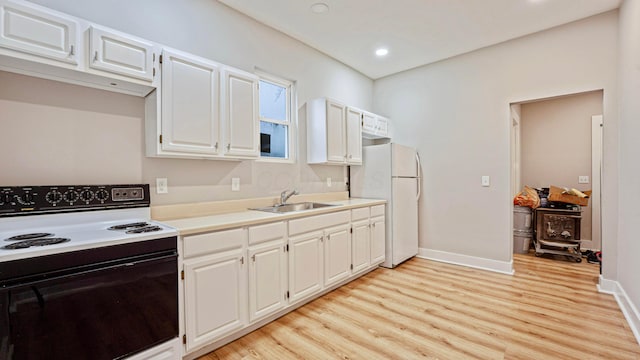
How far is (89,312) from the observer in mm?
1421

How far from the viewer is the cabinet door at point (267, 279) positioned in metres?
2.16

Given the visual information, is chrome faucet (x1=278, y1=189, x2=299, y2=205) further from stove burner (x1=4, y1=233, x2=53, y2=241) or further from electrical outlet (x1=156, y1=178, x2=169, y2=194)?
stove burner (x1=4, y1=233, x2=53, y2=241)

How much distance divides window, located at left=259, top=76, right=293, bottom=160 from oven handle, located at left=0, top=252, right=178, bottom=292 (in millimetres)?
1624

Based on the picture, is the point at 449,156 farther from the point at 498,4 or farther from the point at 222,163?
the point at 222,163

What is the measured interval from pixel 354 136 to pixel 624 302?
2974 mm

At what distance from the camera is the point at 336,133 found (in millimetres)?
3506

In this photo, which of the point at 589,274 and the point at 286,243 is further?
the point at 589,274

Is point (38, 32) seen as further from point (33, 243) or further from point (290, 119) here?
point (290, 119)

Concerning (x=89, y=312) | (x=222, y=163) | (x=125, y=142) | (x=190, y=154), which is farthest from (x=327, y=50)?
(x=89, y=312)

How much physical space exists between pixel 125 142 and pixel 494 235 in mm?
3991

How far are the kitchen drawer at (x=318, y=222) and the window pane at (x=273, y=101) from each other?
1.27 meters

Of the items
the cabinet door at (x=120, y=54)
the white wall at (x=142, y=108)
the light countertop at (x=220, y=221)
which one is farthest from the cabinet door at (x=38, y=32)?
the light countertop at (x=220, y=221)

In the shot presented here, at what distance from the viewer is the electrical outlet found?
88.2 inches

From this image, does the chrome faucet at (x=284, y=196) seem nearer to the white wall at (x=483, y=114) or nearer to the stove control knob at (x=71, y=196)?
the stove control knob at (x=71, y=196)
